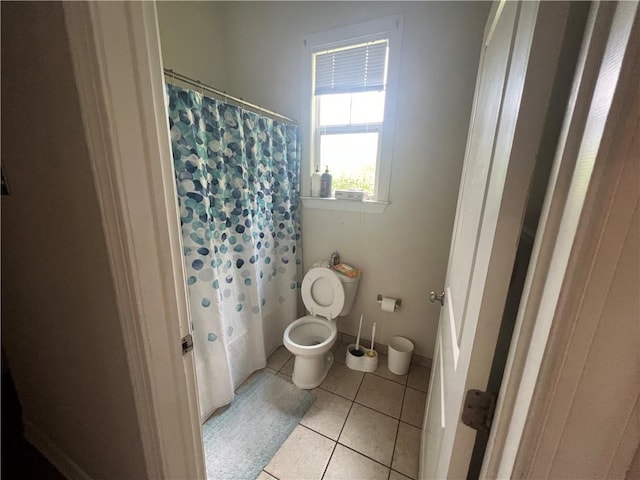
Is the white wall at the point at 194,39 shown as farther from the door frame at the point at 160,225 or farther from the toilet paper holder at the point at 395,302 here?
the toilet paper holder at the point at 395,302

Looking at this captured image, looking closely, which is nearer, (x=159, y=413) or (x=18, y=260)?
(x=159, y=413)

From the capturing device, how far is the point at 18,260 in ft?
2.87

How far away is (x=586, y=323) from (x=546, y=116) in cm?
28

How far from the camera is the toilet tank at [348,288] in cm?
188

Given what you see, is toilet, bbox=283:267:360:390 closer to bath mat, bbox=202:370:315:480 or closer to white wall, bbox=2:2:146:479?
bath mat, bbox=202:370:315:480

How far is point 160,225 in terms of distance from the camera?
2.04 ft

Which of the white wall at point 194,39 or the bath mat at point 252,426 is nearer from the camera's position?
the bath mat at point 252,426

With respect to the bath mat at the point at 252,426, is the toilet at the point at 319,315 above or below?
above

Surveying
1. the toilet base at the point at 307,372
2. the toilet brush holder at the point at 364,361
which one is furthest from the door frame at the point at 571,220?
the toilet brush holder at the point at 364,361

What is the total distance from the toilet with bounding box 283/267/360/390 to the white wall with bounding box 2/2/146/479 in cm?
101

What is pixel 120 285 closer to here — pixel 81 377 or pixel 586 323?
pixel 81 377

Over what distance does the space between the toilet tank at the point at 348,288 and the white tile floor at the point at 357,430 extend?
0.46m

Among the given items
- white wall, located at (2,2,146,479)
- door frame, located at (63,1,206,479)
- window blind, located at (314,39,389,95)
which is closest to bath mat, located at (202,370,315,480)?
white wall, located at (2,2,146,479)

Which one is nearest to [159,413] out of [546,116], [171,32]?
[546,116]
